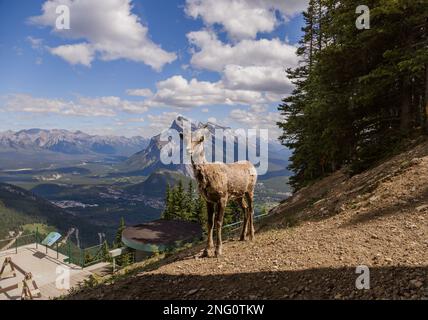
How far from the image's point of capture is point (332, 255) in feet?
25.4

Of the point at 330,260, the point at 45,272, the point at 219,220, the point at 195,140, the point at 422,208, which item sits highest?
the point at 195,140

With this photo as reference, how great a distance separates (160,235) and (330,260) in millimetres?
21070

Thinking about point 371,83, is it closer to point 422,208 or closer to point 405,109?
point 405,109

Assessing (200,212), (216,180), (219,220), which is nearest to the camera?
(216,180)

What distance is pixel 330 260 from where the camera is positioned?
744 cm

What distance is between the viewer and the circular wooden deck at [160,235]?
24.5 meters

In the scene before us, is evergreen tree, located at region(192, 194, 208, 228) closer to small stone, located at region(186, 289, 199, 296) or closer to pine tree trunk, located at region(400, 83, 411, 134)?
pine tree trunk, located at region(400, 83, 411, 134)

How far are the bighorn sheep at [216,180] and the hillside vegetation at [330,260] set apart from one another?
4.11ft

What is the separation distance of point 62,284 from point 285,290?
66.7ft

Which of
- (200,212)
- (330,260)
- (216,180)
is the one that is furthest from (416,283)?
(200,212)

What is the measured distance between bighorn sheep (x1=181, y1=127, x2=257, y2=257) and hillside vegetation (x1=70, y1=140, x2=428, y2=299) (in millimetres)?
1254

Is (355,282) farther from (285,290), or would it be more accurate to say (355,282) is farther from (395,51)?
(395,51)

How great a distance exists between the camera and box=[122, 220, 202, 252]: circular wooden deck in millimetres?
24477
